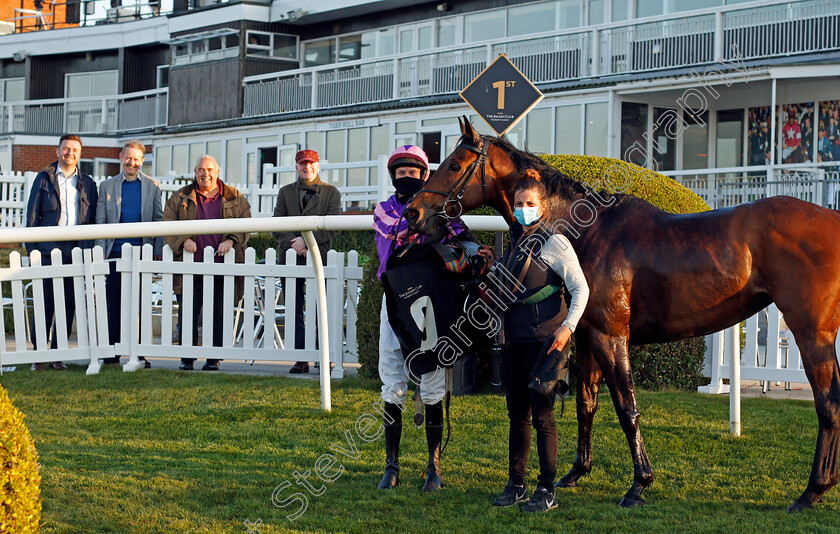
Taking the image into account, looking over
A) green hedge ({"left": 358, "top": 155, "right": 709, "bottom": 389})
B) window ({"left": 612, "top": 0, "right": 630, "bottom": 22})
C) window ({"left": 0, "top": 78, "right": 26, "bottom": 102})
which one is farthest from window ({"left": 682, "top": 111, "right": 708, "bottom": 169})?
window ({"left": 0, "top": 78, "right": 26, "bottom": 102})

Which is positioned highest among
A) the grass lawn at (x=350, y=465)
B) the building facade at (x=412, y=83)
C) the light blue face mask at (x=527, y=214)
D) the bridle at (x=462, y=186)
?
the building facade at (x=412, y=83)

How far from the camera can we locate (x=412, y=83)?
24250mm

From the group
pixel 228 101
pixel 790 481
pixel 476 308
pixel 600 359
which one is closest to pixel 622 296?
pixel 600 359

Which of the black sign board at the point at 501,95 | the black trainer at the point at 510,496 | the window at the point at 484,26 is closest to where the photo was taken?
the black trainer at the point at 510,496

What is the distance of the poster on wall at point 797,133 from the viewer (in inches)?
755

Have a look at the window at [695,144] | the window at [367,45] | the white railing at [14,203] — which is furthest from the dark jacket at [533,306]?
the window at [367,45]

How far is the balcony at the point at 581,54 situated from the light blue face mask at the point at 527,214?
1501cm

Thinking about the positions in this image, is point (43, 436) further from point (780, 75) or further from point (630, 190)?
point (780, 75)

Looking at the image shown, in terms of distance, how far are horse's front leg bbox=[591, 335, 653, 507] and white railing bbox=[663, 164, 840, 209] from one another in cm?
1126

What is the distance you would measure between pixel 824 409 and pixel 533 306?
150 cm

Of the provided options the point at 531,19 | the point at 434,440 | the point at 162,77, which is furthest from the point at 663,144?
the point at 162,77

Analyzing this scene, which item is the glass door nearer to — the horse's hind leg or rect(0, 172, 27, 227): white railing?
rect(0, 172, 27, 227): white railing

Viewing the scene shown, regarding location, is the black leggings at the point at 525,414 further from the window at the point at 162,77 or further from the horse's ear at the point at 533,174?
the window at the point at 162,77

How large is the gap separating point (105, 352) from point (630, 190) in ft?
15.5
